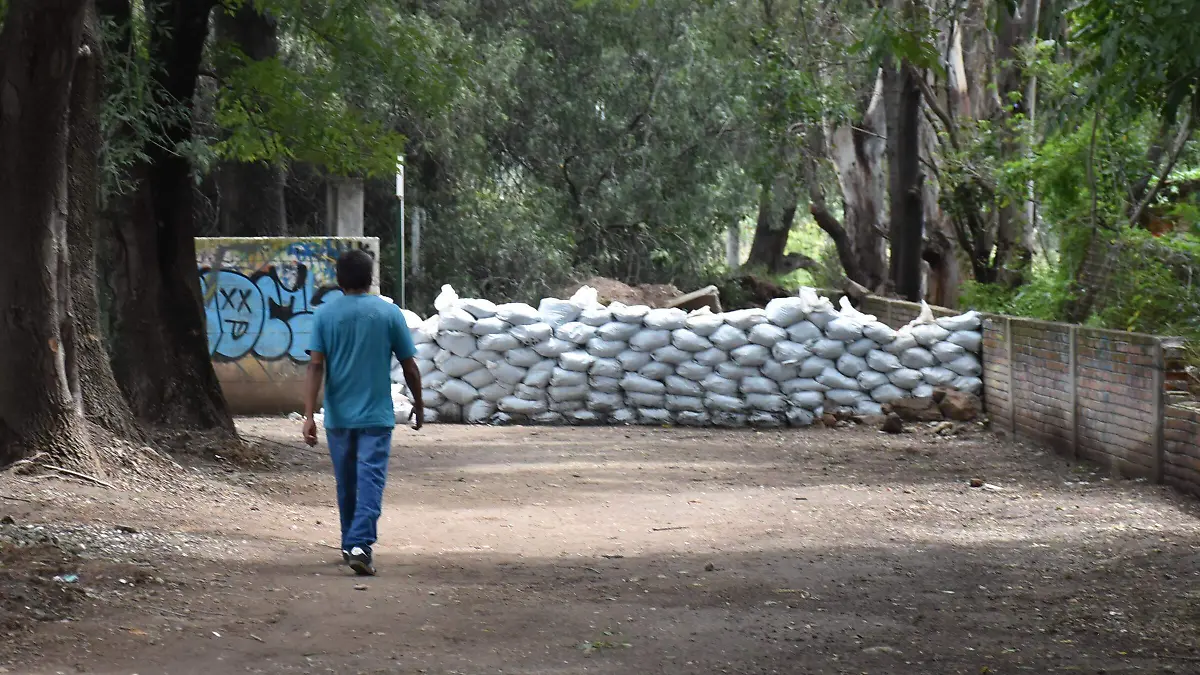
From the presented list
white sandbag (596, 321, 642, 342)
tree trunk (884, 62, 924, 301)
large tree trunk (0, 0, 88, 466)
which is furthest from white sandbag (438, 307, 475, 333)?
large tree trunk (0, 0, 88, 466)

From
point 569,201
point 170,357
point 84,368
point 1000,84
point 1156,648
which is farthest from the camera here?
point 569,201

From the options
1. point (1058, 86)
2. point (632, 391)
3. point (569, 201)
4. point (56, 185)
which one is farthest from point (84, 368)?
point (569, 201)

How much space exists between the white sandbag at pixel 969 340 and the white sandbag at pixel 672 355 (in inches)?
114

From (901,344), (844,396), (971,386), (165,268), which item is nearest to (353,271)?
(165,268)

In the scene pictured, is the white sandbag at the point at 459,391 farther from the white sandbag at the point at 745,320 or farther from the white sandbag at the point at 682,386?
the white sandbag at the point at 745,320

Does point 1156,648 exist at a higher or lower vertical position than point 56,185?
lower

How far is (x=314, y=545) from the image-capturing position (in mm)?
7613

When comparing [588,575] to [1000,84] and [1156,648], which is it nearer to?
[1156,648]

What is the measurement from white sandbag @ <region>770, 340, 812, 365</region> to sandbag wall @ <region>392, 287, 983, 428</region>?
0.01m

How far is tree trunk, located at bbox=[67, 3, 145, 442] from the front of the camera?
8531mm

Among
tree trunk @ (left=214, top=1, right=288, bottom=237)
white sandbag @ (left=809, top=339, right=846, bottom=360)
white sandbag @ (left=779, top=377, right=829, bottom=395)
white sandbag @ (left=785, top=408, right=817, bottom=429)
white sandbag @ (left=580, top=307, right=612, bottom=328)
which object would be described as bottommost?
white sandbag @ (left=785, top=408, right=817, bottom=429)

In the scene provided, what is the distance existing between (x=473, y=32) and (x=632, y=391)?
35.0 feet

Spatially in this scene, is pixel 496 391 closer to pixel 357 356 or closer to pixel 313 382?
pixel 313 382

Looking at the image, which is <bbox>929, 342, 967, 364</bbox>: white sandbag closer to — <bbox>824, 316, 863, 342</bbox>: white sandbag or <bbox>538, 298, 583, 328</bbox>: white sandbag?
<bbox>824, 316, 863, 342</bbox>: white sandbag
